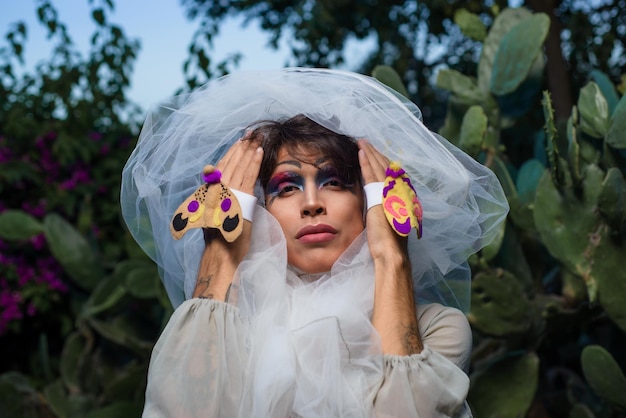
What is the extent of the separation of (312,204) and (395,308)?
12.5 inches

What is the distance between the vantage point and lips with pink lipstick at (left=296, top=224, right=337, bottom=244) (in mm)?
2016

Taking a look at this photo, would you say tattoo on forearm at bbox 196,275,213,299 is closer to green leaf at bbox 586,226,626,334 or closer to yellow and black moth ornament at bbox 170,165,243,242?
yellow and black moth ornament at bbox 170,165,243,242

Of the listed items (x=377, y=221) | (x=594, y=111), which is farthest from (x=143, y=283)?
(x=377, y=221)

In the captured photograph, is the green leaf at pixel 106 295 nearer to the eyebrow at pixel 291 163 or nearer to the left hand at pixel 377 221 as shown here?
the eyebrow at pixel 291 163

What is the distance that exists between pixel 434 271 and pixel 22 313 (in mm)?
3260

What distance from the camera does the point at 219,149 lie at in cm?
217

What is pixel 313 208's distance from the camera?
6.64ft

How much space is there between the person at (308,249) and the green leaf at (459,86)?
1695mm

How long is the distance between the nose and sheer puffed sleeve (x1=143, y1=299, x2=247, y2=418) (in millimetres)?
305

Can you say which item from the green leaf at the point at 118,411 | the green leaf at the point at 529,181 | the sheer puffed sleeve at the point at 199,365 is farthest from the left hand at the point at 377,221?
the green leaf at the point at 118,411

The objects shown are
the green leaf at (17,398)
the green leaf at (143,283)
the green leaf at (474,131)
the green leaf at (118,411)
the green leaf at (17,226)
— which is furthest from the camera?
the green leaf at (17,226)

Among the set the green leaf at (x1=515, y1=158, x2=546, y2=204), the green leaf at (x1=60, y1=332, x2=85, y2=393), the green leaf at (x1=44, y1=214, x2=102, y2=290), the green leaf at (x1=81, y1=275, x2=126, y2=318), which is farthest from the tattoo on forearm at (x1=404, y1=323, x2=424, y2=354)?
the green leaf at (x1=44, y1=214, x2=102, y2=290)

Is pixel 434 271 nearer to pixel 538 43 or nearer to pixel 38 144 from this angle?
pixel 538 43

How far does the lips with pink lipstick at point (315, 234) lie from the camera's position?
2.02 m
